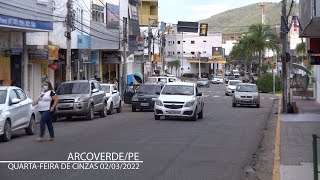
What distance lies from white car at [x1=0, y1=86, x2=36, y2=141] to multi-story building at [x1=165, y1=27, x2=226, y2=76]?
11841 centimetres

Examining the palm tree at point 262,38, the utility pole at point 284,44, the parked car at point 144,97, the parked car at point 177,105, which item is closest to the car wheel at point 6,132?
the parked car at point 177,105

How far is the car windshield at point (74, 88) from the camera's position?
88.6 feet

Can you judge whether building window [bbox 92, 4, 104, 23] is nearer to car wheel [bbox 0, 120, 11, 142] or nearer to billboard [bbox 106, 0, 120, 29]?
billboard [bbox 106, 0, 120, 29]

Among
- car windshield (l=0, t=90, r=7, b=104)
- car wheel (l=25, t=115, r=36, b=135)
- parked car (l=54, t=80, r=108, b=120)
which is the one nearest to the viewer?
car windshield (l=0, t=90, r=7, b=104)

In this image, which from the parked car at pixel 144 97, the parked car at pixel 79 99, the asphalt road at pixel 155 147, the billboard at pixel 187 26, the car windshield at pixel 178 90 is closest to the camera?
the asphalt road at pixel 155 147

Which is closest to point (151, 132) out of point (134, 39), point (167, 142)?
point (167, 142)

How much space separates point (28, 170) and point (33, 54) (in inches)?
937

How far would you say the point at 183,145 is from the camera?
54.7ft

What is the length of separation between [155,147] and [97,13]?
111ft

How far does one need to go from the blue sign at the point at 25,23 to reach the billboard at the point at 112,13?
18.5 metres

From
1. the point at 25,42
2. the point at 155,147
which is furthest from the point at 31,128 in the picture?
the point at 25,42

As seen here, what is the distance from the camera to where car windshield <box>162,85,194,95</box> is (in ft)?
89.5

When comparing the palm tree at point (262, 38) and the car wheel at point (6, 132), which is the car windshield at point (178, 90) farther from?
the palm tree at point (262, 38)

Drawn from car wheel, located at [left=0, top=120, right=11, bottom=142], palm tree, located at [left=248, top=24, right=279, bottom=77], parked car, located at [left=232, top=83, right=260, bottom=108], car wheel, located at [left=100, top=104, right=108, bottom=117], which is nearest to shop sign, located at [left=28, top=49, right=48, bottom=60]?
car wheel, located at [left=100, top=104, right=108, bottom=117]
